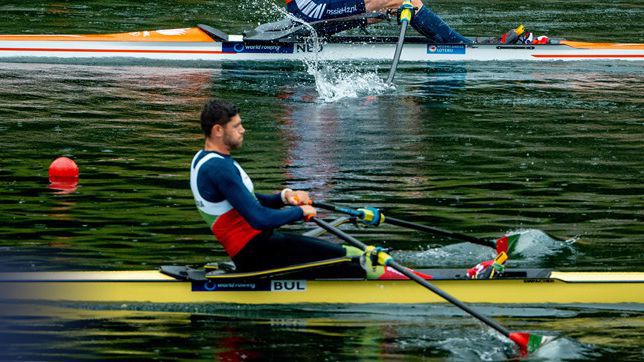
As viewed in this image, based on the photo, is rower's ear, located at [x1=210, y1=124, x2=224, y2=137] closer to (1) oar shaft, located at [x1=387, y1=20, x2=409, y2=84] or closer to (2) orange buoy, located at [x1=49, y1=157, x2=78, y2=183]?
(2) orange buoy, located at [x1=49, y1=157, x2=78, y2=183]

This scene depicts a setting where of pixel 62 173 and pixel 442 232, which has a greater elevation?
pixel 442 232

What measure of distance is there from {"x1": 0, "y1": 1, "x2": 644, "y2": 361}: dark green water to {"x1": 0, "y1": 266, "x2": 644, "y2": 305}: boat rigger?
4.4 inches

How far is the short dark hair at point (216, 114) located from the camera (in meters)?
10.5

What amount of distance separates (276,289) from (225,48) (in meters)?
12.6

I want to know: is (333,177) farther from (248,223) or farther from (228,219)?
(248,223)

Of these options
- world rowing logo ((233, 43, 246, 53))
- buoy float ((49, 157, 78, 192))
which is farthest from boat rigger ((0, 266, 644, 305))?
world rowing logo ((233, 43, 246, 53))

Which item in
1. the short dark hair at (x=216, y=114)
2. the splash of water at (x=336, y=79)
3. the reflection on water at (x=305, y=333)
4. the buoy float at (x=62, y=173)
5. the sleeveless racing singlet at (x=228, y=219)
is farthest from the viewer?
the splash of water at (x=336, y=79)

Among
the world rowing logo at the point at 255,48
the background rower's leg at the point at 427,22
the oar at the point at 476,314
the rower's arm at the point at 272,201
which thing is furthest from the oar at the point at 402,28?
the oar at the point at 476,314

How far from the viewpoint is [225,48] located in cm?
2311

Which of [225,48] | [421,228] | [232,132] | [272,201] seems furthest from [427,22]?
[232,132]

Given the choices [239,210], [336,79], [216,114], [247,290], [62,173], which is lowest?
[247,290]

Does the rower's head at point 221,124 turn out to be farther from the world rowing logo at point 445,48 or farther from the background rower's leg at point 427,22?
the world rowing logo at point 445,48

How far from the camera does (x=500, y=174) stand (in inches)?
635

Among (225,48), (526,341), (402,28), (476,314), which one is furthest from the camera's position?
(225,48)
